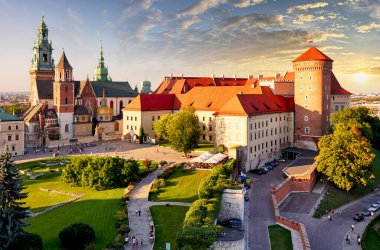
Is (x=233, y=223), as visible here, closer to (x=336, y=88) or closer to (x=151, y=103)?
(x=151, y=103)

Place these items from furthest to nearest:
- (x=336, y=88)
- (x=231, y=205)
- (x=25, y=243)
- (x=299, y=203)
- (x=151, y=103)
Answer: (x=151, y=103)
(x=336, y=88)
(x=299, y=203)
(x=231, y=205)
(x=25, y=243)

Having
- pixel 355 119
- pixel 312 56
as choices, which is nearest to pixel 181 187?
pixel 312 56

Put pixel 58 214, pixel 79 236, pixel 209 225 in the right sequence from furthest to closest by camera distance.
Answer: pixel 58 214 < pixel 79 236 < pixel 209 225

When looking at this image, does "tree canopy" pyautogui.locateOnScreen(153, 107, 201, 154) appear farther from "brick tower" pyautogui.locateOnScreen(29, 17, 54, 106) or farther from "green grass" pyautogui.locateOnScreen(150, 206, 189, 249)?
"brick tower" pyautogui.locateOnScreen(29, 17, 54, 106)

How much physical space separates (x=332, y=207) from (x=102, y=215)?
27.8 m

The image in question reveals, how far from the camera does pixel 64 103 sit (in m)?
82.5

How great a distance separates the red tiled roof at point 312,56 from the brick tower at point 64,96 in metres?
47.4

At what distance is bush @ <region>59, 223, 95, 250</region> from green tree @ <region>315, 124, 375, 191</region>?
104 feet

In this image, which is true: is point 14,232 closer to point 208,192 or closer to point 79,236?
point 79,236

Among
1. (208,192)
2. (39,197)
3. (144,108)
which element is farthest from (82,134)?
(208,192)

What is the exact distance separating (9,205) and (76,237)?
5693 mm

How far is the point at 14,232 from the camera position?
1122 inches

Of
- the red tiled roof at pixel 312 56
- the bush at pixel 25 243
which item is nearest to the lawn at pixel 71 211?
the bush at pixel 25 243

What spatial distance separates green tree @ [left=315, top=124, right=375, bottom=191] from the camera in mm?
49031
